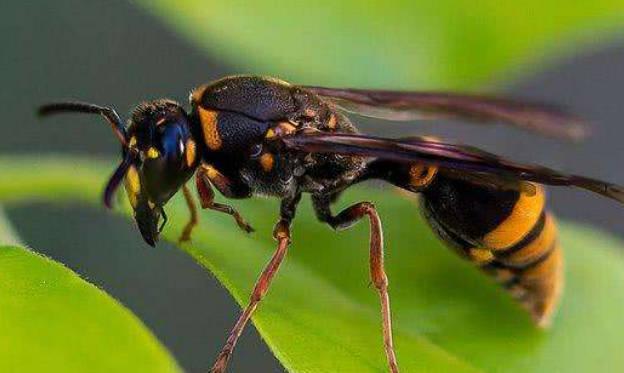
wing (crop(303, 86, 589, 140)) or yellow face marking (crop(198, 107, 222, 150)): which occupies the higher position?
wing (crop(303, 86, 589, 140))

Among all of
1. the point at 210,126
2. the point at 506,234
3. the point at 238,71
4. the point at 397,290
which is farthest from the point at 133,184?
the point at 238,71

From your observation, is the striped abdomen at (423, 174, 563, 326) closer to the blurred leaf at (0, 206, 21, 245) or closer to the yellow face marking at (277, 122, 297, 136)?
the yellow face marking at (277, 122, 297, 136)

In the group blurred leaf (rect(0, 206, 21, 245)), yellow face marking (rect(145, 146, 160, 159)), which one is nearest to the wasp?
yellow face marking (rect(145, 146, 160, 159))

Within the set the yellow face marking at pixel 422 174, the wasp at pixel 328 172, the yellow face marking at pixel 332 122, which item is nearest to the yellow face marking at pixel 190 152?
the wasp at pixel 328 172

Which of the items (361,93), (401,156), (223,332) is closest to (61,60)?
(223,332)

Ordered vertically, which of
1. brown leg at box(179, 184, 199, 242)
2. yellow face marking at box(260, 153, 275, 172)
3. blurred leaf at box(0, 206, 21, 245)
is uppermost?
yellow face marking at box(260, 153, 275, 172)

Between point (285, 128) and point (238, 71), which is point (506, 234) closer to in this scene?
point (285, 128)

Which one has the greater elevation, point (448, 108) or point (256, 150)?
point (448, 108)
